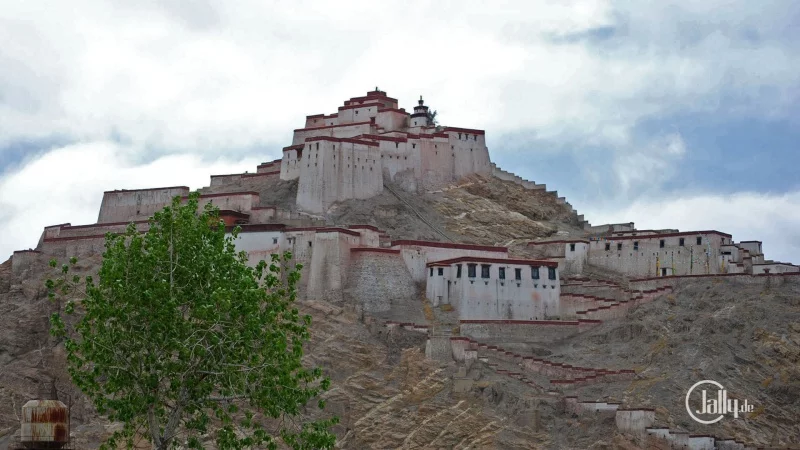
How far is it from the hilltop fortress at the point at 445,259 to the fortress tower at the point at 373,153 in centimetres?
9

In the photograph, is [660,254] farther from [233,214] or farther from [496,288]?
[233,214]

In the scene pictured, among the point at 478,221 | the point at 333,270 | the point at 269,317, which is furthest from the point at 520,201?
the point at 269,317

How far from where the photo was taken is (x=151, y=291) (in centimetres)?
Answer: 2967

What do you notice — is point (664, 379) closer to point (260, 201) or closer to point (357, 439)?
point (357, 439)

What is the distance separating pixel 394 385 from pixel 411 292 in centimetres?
Result: 750

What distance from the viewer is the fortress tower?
73125 mm

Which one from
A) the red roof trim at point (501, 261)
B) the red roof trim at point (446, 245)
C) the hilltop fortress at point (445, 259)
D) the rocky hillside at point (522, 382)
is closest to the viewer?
the rocky hillside at point (522, 382)

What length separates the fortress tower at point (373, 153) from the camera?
240 feet

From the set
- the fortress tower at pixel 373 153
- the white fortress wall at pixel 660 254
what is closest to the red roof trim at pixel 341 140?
the fortress tower at pixel 373 153

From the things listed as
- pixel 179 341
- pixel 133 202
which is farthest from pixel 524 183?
pixel 179 341

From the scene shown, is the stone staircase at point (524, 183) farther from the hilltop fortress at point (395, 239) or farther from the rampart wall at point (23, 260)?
the rampart wall at point (23, 260)

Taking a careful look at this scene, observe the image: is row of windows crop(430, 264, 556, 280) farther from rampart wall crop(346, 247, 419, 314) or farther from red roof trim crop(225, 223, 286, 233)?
red roof trim crop(225, 223, 286, 233)

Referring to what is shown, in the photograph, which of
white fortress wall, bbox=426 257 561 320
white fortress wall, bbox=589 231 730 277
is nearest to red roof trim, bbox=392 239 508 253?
white fortress wall, bbox=426 257 561 320

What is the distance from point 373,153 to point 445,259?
11.5m
